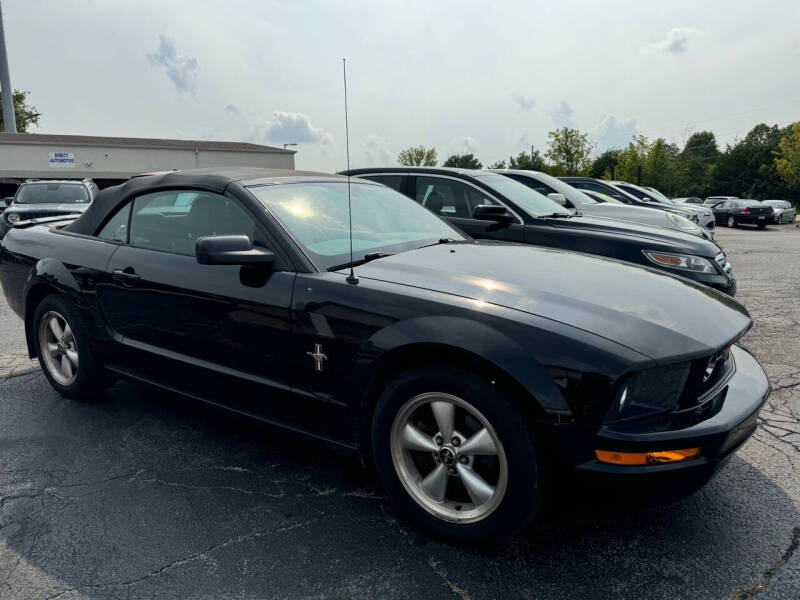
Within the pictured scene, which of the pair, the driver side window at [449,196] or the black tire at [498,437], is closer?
the black tire at [498,437]

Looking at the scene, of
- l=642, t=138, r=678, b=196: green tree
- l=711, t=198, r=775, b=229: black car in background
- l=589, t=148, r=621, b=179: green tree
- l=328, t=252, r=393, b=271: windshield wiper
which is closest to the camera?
l=328, t=252, r=393, b=271: windshield wiper

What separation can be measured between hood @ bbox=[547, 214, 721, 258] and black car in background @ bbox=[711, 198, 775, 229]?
2193 cm

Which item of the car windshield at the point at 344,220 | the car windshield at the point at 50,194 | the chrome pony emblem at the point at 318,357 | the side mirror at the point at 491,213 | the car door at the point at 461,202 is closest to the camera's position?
the chrome pony emblem at the point at 318,357

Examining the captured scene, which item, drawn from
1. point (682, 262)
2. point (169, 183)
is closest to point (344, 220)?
point (169, 183)

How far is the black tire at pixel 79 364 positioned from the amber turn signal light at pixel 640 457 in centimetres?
303

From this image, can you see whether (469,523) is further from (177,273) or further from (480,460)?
(177,273)

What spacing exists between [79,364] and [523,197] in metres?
4.54

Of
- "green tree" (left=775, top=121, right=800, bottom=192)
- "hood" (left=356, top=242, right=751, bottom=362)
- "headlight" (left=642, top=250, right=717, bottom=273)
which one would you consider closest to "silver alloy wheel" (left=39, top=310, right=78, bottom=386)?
"hood" (left=356, top=242, right=751, bottom=362)

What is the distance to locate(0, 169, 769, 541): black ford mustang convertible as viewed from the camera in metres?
2.00

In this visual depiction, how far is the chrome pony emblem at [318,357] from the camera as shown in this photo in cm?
252

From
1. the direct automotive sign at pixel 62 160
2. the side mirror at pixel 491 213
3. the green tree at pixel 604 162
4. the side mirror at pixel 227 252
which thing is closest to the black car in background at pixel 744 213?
the side mirror at pixel 491 213

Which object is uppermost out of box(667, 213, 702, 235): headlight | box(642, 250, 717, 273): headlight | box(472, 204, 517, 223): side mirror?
box(472, 204, 517, 223): side mirror

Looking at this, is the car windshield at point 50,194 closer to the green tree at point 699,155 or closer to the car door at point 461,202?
Answer: the car door at point 461,202

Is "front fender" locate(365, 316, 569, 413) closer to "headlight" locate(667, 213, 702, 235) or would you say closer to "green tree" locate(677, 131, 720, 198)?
"headlight" locate(667, 213, 702, 235)
